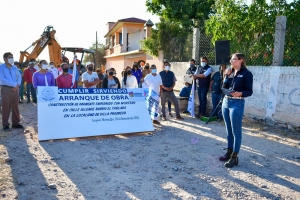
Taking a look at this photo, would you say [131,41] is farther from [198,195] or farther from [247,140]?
[198,195]

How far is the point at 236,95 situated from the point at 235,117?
38 cm

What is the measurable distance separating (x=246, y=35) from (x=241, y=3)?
1.08 metres

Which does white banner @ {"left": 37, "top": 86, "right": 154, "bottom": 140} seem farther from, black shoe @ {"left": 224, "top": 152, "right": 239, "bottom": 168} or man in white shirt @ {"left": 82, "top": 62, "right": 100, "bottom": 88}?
black shoe @ {"left": 224, "top": 152, "right": 239, "bottom": 168}

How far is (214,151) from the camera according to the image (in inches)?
224

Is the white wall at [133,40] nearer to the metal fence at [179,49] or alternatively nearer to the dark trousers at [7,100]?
the metal fence at [179,49]

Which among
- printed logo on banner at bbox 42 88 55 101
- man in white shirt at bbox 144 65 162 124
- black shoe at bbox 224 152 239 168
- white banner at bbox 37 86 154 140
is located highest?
man in white shirt at bbox 144 65 162 124

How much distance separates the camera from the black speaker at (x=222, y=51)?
28.7ft

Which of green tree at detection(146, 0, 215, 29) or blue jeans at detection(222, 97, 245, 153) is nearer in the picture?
blue jeans at detection(222, 97, 245, 153)

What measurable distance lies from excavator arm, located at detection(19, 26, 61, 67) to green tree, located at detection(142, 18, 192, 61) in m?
6.11

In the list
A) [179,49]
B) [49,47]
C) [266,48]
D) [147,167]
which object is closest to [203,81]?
[266,48]

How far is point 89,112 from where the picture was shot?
6590mm

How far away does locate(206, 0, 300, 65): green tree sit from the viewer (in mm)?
8000

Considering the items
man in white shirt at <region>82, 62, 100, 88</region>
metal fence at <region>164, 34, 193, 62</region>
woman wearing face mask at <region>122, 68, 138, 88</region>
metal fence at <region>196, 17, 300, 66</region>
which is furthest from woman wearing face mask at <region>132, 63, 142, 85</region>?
metal fence at <region>196, 17, 300, 66</region>

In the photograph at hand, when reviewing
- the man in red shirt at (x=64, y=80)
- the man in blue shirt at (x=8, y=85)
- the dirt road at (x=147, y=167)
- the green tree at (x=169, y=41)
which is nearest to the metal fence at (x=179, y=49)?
the green tree at (x=169, y=41)
